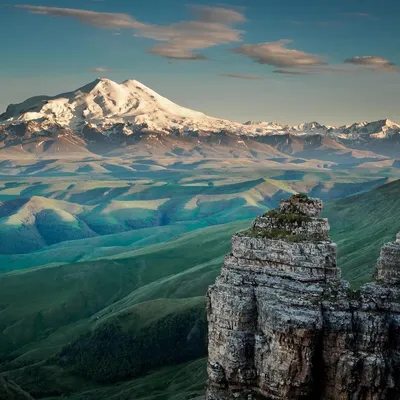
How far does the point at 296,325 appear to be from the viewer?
158ft

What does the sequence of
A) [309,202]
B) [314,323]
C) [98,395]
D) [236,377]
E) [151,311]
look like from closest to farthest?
1. [314,323]
2. [236,377]
3. [309,202]
4. [98,395]
5. [151,311]

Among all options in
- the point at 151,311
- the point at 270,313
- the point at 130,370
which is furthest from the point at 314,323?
the point at 151,311

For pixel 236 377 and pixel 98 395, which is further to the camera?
pixel 98 395

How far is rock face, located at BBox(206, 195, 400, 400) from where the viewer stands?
48.7m

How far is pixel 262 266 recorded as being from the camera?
52.2 meters

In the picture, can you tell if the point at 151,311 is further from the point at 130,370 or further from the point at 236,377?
the point at 236,377

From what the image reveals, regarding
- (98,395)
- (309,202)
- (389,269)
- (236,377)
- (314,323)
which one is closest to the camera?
(314,323)

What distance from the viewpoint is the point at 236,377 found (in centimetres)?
5162

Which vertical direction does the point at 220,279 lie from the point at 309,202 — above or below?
below

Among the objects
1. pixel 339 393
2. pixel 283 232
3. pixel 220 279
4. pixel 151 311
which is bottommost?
pixel 151 311

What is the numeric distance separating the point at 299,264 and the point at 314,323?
5.04 metres

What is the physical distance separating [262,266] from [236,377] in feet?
31.1

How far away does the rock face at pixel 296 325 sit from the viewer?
160 feet

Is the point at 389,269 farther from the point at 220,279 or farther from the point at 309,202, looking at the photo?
the point at 220,279
